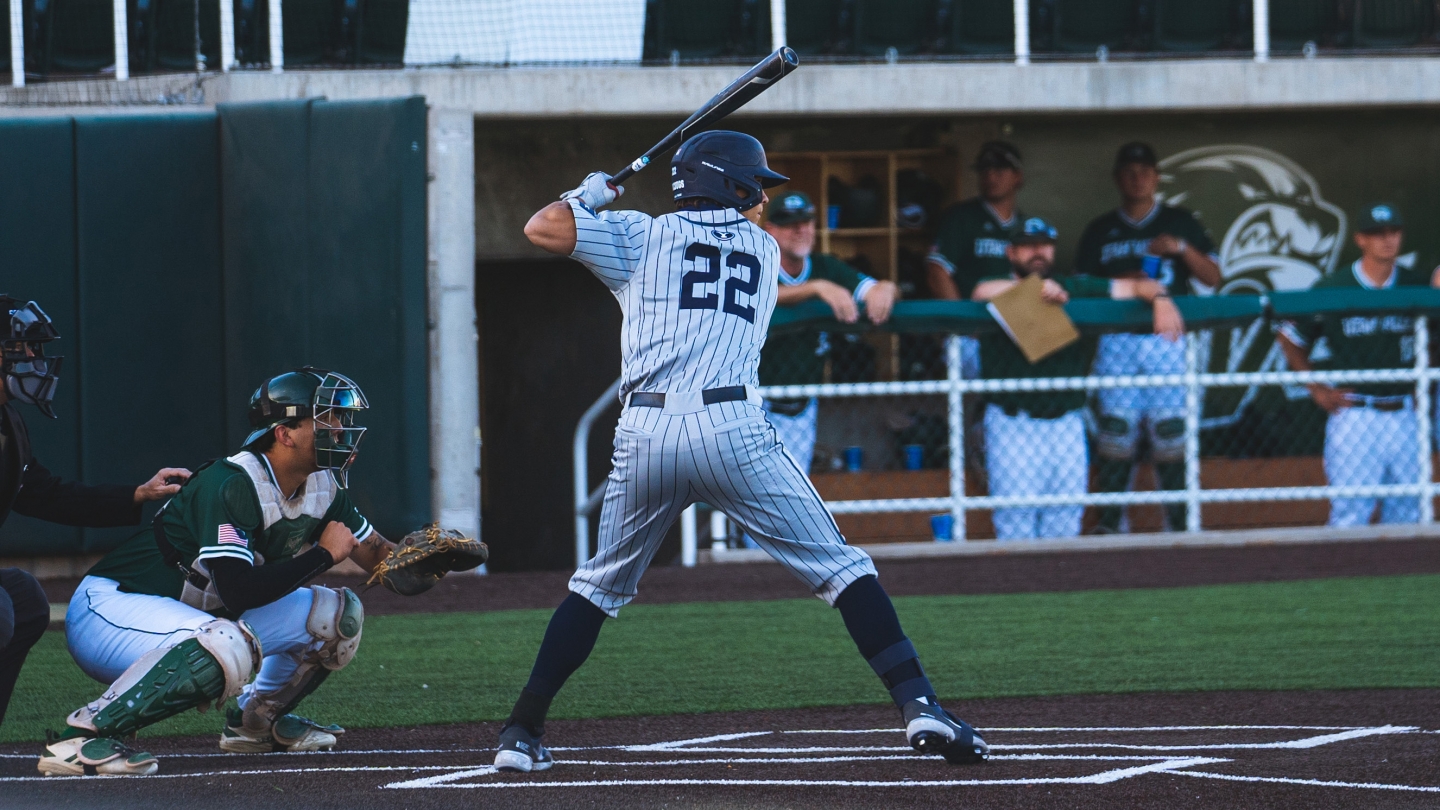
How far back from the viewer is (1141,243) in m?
10.9

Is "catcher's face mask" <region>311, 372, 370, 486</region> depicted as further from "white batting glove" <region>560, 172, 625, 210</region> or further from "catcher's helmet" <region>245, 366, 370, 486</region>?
"white batting glove" <region>560, 172, 625, 210</region>

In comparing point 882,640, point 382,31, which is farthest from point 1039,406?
point 882,640

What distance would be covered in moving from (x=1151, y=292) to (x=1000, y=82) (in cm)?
229

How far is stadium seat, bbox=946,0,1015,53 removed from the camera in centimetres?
1198

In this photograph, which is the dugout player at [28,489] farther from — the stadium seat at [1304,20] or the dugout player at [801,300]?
the stadium seat at [1304,20]

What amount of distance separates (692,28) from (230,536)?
8101 millimetres

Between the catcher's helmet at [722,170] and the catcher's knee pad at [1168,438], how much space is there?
6.53 metres

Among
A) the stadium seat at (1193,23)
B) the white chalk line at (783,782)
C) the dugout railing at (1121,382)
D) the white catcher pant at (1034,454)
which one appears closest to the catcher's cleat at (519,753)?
the white chalk line at (783,782)

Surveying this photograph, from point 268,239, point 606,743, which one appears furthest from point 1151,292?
point 606,743

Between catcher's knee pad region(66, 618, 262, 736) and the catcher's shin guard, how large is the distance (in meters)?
0.36

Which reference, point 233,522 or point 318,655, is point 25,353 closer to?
point 233,522

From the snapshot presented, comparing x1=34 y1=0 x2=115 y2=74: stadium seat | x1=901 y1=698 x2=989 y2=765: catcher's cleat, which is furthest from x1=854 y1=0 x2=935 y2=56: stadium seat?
x1=901 y1=698 x2=989 y2=765: catcher's cleat

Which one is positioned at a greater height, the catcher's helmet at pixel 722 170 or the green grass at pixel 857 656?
the catcher's helmet at pixel 722 170

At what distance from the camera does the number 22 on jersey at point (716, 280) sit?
13.9 ft
